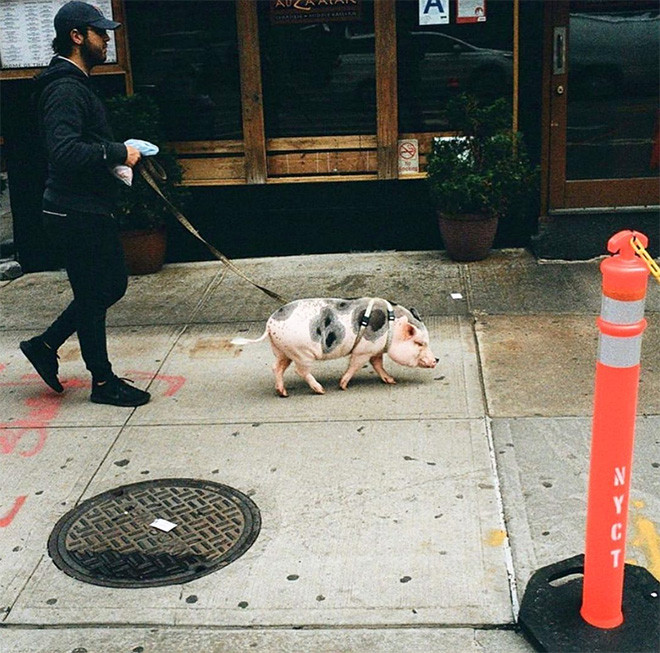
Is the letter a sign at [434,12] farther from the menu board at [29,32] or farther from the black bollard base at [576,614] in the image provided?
the black bollard base at [576,614]

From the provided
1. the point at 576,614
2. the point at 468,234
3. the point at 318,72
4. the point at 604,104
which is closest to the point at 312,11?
the point at 318,72

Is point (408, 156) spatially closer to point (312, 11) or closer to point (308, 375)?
point (312, 11)

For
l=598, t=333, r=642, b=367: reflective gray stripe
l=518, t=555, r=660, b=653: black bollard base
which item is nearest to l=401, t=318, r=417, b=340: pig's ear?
l=518, t=555, r=660, b=653: black bollard base

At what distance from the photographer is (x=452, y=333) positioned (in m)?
6.12

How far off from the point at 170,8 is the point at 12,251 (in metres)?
2.48

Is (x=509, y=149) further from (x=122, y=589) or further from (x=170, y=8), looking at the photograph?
(x=122, y=589)

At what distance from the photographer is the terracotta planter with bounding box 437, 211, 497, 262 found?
743 cm

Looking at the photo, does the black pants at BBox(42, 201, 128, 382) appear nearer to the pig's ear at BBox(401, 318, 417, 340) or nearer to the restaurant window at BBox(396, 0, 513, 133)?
the pig's ear at BBox(401, 318, 417, 340)

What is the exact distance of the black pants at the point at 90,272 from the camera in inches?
194

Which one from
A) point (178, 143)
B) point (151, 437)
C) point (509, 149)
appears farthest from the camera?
point (178, 143)

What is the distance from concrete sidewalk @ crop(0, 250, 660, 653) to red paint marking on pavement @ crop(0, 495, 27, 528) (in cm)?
1

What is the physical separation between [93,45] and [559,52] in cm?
398

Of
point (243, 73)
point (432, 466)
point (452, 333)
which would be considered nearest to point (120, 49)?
point (243, 73)

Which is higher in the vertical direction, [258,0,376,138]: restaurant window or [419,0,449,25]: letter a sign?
[419,0,449,25]: letter a sign
